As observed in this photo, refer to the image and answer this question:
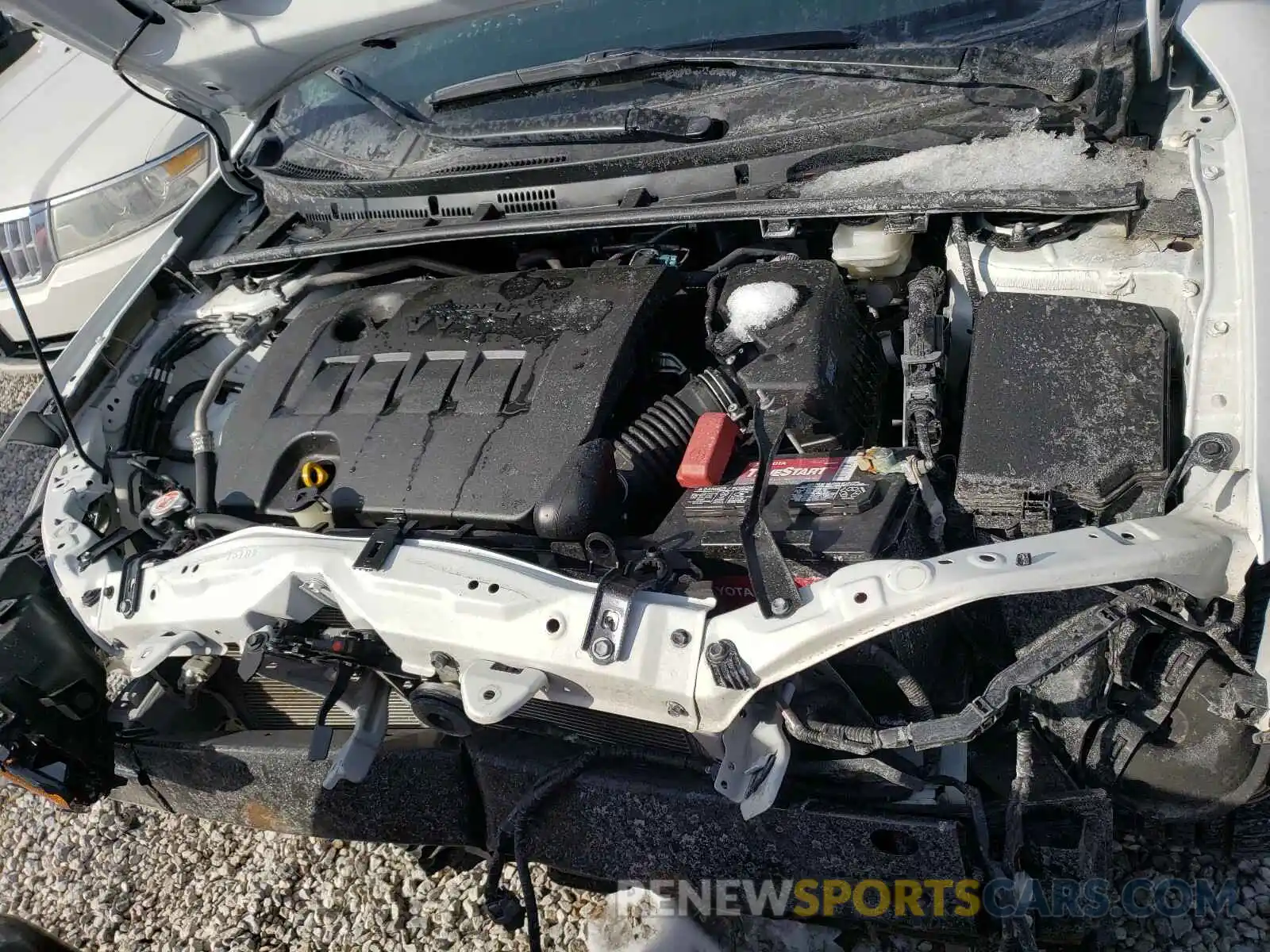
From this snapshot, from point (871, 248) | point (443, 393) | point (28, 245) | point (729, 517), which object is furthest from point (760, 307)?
point (28, 245)

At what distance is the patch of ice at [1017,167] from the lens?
2061mm

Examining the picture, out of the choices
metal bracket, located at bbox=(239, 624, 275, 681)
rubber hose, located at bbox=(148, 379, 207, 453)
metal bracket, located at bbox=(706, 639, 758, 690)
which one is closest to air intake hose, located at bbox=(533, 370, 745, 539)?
metal bracket, located at bbox=(706, 639, 758, 690)

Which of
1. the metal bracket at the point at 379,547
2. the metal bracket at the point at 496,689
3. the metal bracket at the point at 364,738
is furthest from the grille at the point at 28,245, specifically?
the metal bracket at the point at 496,689

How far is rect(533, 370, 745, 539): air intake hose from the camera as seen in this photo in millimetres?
→ 2045

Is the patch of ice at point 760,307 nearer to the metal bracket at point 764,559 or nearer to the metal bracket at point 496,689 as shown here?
the metal bracket at point 764,559

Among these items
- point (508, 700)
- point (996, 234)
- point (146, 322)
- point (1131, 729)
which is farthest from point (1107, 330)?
point (146, 322)

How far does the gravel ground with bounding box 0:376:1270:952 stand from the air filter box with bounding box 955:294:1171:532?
2.98 ft

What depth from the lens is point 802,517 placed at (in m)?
1.95

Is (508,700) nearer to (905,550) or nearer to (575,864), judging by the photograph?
(575,864)

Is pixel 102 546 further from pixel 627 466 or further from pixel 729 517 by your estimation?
pixel 729 517

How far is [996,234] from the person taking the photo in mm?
2156

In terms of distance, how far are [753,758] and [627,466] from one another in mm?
663

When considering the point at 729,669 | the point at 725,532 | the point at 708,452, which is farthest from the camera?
the point at 708,452

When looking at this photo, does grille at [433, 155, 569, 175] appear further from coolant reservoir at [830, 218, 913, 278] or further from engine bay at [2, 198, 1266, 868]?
coolant reservoir at [830, 218, 913, 278]
